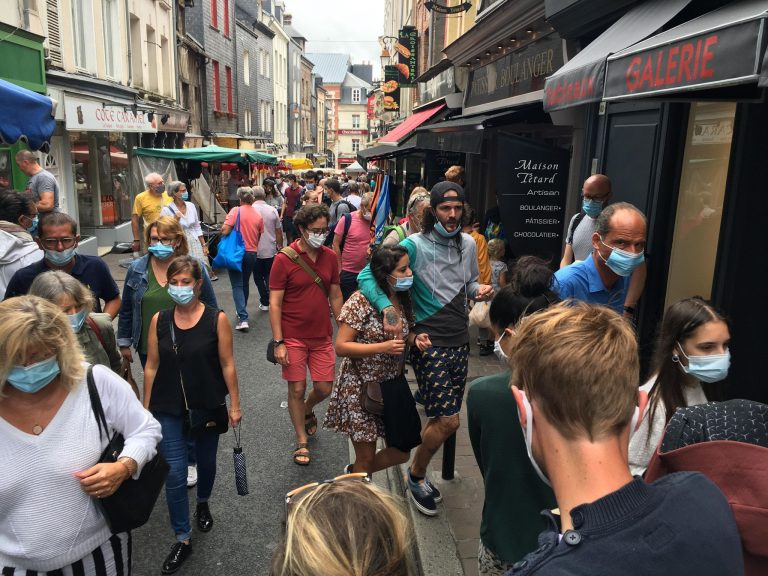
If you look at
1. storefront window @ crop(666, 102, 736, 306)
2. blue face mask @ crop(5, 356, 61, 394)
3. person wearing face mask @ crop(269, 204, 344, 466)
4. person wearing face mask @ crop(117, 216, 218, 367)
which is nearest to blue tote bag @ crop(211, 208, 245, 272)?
person wearing face mask @ crop(269, 204, 344, 466)

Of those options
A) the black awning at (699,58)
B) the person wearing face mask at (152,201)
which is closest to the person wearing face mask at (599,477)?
the black awning at (699,58)

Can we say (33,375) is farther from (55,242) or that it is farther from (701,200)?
(701,200)

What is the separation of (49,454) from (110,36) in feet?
52.7

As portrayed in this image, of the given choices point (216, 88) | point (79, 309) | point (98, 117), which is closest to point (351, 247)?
point (79, 309)

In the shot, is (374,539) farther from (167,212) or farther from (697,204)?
(167,212)

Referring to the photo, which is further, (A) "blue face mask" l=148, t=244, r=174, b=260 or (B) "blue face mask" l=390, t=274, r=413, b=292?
(A) "blue face mask" l=148, t=244, r=174, b=260

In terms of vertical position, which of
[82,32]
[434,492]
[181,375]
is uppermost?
[82,32]

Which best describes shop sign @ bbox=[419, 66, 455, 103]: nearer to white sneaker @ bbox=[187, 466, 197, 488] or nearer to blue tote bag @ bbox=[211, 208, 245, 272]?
blue tote bag @ bbox=[211, 208, 245, 272]

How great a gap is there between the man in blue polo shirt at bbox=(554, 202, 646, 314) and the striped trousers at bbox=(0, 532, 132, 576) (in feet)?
8.02

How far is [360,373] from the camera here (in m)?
3.75

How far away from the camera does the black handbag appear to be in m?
2.34

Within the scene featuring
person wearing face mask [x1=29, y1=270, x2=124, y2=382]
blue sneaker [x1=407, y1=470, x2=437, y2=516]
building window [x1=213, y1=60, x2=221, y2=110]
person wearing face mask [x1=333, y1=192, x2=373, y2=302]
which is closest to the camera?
person wearing face mask [x1=29, y1=270, x2=124, y2=382]

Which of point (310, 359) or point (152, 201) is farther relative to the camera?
point (152, 201)

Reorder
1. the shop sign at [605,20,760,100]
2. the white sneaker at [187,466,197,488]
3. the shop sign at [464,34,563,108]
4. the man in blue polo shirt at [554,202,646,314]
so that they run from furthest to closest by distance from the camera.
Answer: the shop sign at [464,34,563,108] → the white sneaker at [187,466,197,488] → the man in blue polo shirt at [554,202,646,314] → the shop sign at [605,20,760,100]
